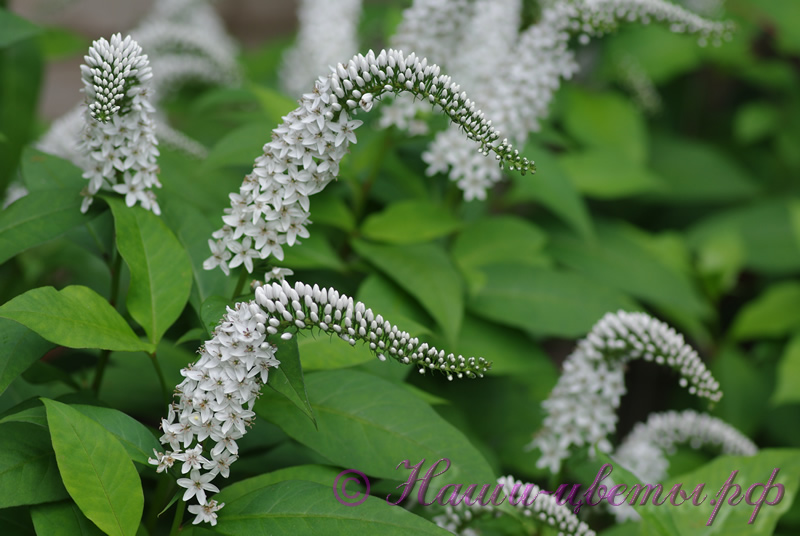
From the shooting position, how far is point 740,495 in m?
1.65

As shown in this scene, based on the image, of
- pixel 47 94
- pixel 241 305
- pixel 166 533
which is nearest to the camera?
pixel 241 305

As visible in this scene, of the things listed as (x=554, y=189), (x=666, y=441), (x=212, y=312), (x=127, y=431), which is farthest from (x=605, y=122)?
(x=127, y=431)

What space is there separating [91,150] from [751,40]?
3.42m

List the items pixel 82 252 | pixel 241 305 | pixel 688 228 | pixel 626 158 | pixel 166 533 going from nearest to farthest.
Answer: pixel 241 305 → pixel 166 533 → pixel 82 252 → pixel 626 158 → pixel 688 228

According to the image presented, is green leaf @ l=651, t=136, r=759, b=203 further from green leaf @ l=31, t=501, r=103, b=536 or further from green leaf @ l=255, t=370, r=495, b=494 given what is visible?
green leaf @ l=31, t=501, r=103, b=536

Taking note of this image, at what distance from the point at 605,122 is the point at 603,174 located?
0.49 m

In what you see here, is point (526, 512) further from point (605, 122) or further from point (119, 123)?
point (605, 122)

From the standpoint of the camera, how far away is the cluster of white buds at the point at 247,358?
1.16 m

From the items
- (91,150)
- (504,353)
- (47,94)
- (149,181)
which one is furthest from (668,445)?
(47,94)

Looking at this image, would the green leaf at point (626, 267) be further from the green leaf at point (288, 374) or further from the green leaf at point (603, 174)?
the green leaf at point (288, 374)

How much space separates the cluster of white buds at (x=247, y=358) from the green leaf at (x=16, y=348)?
0.30 metres

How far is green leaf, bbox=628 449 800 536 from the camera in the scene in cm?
161

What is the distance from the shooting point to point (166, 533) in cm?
168

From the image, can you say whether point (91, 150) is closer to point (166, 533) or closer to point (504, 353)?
point (166, 533)
